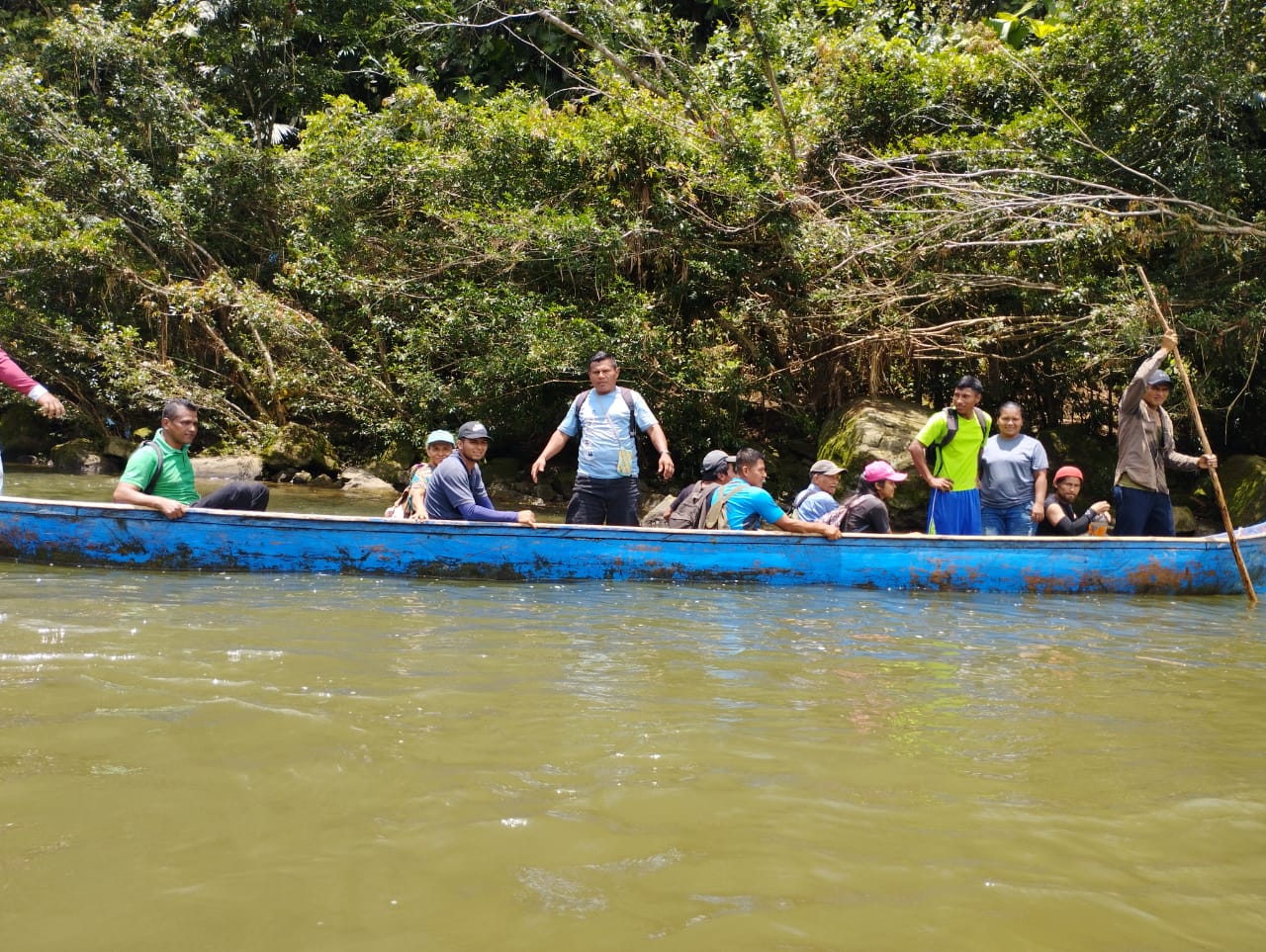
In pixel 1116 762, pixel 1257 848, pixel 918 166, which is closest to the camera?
pixel 1257 848

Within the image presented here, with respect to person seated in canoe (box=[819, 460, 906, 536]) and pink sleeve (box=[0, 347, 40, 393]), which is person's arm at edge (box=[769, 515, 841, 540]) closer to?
person seated in canoe (box=[819, 460, 906, 536])

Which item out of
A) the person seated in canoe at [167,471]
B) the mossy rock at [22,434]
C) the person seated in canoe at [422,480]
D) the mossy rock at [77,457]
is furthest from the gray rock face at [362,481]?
the person seated in canoe at [167,471]

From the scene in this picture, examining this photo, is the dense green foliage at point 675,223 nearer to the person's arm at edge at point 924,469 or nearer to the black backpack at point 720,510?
the person's arm at edge at point 924,469

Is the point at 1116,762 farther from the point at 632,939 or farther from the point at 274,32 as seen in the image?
the point at 274,32

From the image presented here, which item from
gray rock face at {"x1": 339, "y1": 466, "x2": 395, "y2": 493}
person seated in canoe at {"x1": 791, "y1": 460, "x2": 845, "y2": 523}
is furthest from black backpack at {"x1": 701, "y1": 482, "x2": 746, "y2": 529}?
gray rock face at {"x1": 339, "y1": 466, "x2": 395, "y2": 493}

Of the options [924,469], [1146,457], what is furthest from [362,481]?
[1146,457]

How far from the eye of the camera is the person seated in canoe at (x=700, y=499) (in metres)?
8.01

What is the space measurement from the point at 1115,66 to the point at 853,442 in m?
4.84

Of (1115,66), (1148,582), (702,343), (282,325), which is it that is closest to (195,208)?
(282,325)

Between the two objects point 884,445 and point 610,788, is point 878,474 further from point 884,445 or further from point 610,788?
point 610,788

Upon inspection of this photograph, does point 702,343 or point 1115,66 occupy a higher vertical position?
point 1115,66

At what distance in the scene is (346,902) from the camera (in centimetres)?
240

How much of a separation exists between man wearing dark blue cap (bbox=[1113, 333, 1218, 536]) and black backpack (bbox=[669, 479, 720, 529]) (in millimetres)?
2942

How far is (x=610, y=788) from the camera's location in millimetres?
3166
